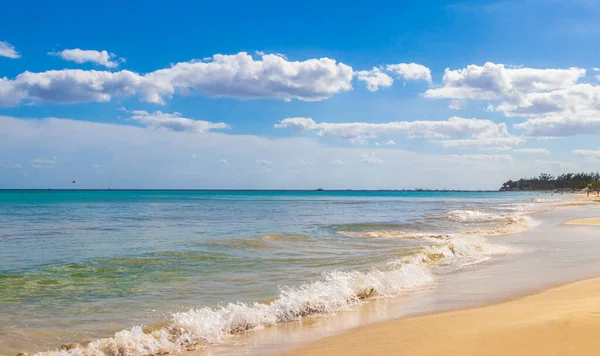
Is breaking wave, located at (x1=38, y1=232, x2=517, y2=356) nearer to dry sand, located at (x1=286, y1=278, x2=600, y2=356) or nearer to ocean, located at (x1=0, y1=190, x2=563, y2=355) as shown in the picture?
ocean, located at (x1=0, y1=190, x2=563, y2=355)

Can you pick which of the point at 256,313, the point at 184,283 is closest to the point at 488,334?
the point at 256,313

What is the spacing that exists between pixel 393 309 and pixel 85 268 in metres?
10.0

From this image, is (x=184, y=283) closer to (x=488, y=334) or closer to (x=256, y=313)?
(x=256, y=313)

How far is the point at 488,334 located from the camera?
7266mm

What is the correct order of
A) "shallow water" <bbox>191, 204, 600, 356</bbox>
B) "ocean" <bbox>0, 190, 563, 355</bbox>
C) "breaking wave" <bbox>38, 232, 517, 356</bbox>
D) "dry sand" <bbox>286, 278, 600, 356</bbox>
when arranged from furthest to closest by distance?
"ocean" <bbox>0, 190, 563, 355</bbox>, "shallow water" <bbox>191, 204, 600, 356</bbox>, "breaking wave" <bbox>38, 232, 517, 356</bbox>, "dry sand" <bbox>286, 278, 600, 356</bbox>

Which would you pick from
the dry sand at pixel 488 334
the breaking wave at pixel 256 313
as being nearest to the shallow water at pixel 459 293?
the breaking wave at pixel 256 313

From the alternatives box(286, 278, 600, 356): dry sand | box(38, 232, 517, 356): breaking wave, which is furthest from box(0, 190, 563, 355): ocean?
box(286, 278, 600, 356): dry sand

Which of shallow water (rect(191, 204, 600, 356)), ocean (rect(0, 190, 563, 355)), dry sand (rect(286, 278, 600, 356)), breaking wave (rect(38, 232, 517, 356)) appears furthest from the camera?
ocean (rect(0, 190, 563, 355))

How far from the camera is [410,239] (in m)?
26.1

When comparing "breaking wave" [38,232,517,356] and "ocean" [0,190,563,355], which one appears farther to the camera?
"ocean" [0,190,563,355]

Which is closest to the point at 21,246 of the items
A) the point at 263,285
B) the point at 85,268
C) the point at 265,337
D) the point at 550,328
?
the point at 85,268

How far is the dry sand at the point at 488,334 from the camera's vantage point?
6.55 metres

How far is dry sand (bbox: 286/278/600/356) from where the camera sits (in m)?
6.55

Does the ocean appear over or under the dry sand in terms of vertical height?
under
